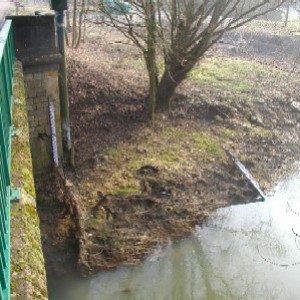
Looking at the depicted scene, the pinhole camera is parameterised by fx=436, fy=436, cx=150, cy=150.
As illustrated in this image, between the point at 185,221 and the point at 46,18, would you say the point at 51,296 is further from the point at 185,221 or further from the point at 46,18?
the point at 46,18

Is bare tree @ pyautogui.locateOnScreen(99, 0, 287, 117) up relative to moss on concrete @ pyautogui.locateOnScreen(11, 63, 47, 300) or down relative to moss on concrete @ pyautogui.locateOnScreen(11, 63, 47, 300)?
up

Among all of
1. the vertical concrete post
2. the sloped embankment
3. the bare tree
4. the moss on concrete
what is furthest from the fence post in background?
the moss on concrete

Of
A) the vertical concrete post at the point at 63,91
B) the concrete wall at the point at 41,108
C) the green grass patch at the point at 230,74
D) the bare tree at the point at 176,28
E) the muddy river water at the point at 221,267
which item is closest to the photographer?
the muddy river water at the point at 221,267

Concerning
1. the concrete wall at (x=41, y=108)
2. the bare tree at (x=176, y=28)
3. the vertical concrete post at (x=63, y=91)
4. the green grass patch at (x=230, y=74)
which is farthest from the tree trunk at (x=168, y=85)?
the concrete wall at (x=41, y=108)

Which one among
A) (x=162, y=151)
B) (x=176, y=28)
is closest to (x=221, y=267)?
(x=162, y=151)

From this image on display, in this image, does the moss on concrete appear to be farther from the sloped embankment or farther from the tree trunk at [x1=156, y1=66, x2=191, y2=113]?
the tree trunk at [x1=156, y1=66, x2=191, y2=113]

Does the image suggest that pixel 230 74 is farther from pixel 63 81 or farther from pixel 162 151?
pixel 63 81

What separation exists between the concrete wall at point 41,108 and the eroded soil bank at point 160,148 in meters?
0.80

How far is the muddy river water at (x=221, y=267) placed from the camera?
709 centimetres

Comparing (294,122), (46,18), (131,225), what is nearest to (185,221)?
(131,225)

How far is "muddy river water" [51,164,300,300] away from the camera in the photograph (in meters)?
7.09

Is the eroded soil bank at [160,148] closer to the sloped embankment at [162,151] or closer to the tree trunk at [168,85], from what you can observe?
the sloped embankment at [162,151]

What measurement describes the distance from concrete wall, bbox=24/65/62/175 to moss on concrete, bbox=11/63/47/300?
349 cm

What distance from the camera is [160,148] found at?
10.7 metres
